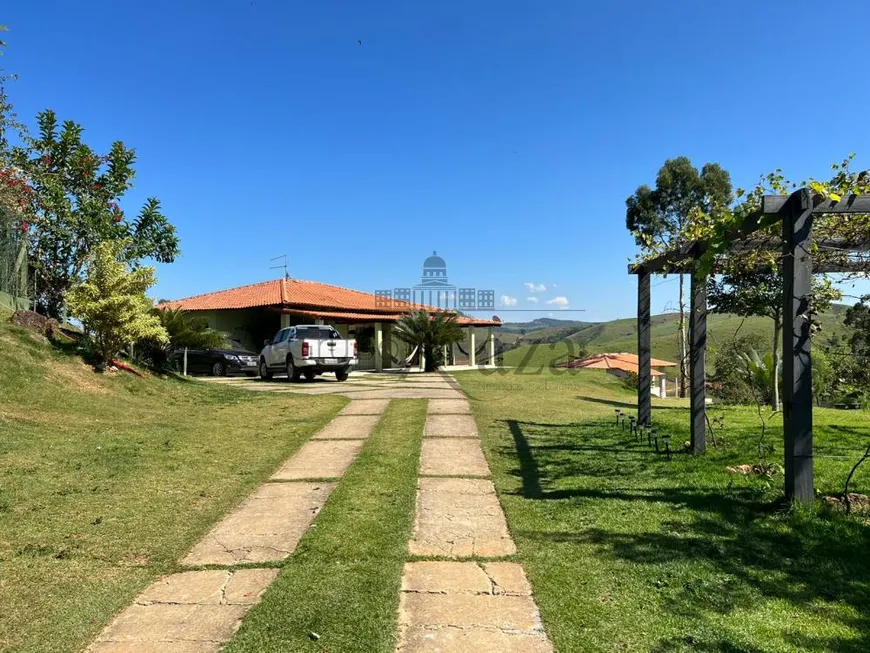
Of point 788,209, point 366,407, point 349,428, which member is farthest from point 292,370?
point 788,209

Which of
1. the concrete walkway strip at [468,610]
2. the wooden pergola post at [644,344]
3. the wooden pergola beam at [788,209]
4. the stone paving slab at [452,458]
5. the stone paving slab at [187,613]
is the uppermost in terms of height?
the wooden pergola beam at [788,209]

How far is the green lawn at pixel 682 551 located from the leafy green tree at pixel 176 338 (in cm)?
1026

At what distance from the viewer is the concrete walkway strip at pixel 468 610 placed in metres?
2.52

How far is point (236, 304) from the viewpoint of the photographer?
25641mm

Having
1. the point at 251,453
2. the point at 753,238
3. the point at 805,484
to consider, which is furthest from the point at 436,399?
the point at 805,484

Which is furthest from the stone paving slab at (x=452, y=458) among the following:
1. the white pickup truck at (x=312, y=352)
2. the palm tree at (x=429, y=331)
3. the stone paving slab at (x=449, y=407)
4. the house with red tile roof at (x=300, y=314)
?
the house with red tile roof at (x=300, y=314)

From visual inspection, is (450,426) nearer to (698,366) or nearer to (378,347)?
(698,366)

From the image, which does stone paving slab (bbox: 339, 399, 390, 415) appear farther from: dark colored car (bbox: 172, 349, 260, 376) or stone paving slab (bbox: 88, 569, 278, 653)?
dark colored car (bbox: 172, 349, 260, 376)

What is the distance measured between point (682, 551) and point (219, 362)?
66.7 feet

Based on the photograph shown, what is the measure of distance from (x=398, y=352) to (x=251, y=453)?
22.0 metres

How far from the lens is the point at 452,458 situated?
6.48 meters

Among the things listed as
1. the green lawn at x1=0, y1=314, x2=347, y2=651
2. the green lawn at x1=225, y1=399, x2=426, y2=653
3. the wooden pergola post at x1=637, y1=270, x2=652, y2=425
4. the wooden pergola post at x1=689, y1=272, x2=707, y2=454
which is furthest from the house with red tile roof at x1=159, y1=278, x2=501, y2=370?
the green lawn at x1=225, y1=399, x2=426, y2=653

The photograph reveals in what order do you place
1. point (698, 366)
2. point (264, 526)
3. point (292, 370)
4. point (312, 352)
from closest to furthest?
point (264, 526), point (698, 366), point (312, 352), point (292, 370)

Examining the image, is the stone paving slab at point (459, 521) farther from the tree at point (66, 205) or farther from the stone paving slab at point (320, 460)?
the tree at point (66, 205)
